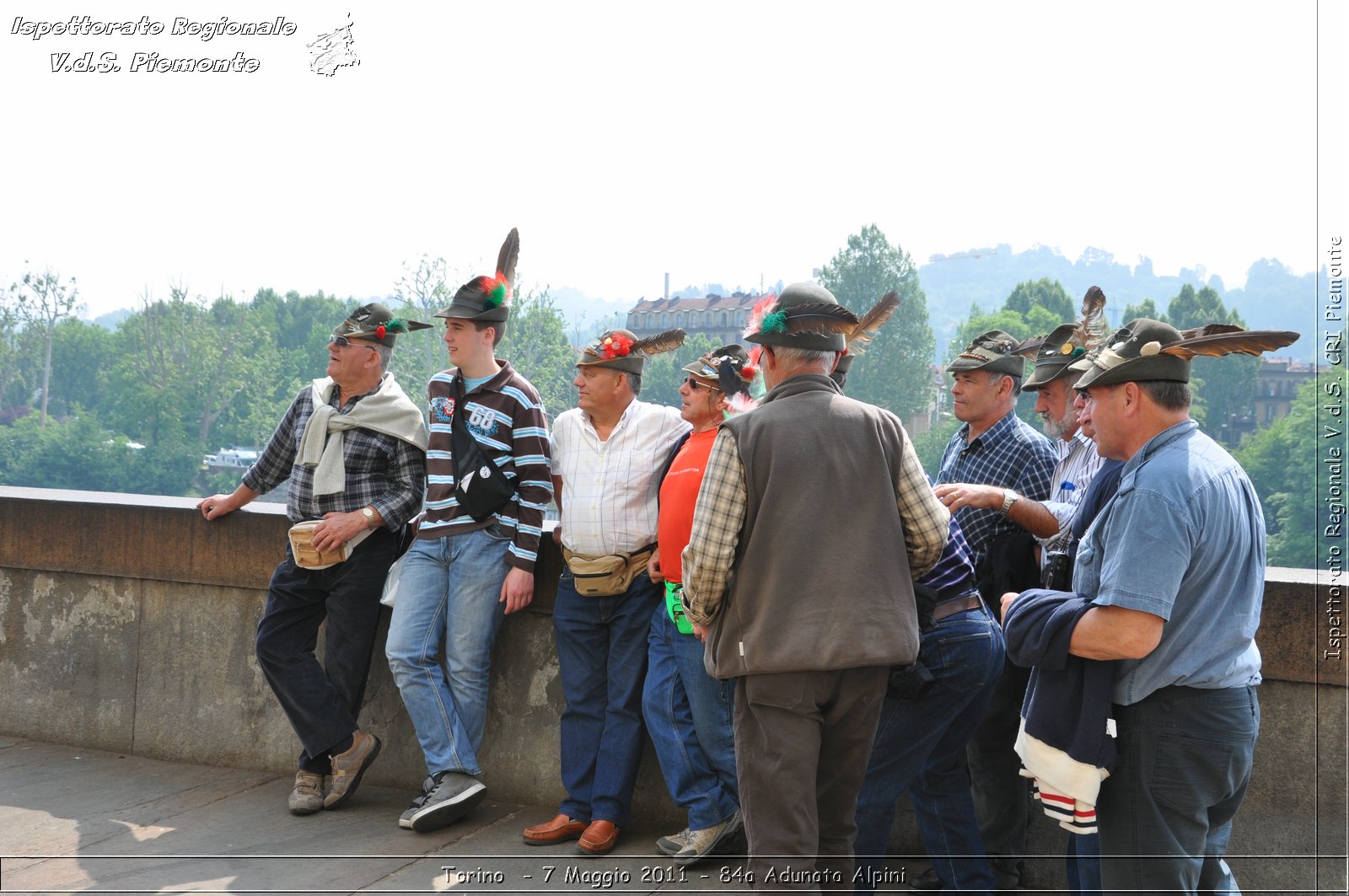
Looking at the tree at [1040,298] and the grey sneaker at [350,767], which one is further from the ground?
the tree at [1040,298]

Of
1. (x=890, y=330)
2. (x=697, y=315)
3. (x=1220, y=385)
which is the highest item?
(x=697, y=315)

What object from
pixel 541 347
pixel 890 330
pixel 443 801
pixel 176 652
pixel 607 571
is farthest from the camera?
pixel 890 330

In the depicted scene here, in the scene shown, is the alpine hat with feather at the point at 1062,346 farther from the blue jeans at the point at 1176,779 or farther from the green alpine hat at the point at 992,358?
the blue jeans at the point at 1176,779

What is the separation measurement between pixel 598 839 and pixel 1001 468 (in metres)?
2.09

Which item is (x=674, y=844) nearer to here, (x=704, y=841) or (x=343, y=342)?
(x=704, y=841)

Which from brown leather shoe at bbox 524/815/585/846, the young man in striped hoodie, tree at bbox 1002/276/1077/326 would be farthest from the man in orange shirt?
tree at bbox 1002/276/1077/326

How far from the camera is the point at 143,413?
120250mm

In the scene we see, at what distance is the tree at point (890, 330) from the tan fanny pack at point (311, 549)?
13271cm

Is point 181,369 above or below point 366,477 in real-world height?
above

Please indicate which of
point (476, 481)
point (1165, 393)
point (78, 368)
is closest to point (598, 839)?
A: point (476, 481)

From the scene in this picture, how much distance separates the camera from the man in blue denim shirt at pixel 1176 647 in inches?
112

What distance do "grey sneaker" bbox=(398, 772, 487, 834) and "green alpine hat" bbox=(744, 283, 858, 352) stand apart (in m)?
2.40

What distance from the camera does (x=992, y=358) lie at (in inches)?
175

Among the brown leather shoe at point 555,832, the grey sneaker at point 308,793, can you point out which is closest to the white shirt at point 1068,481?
the brown leather shoe at point 555,832
